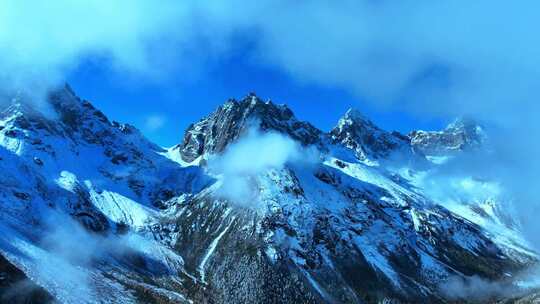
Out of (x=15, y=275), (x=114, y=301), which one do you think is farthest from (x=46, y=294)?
(x=114, y=301)

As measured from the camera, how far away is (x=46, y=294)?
158 m

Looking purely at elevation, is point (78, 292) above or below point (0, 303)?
above

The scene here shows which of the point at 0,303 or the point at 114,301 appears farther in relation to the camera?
the point at 114,301

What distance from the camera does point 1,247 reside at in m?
197

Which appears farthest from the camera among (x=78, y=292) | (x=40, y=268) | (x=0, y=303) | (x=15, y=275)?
(x=40, y=268)

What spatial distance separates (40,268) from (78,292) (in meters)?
23.2

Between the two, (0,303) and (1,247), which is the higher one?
(1,247)

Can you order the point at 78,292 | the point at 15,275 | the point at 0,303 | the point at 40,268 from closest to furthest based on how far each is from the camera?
the point at 0,303, the point at 15,275, the point at 78,292, the point at 40,268

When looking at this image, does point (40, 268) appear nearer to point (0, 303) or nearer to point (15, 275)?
point (15, 275)

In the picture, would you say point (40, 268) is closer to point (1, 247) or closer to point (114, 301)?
point (1, 247)

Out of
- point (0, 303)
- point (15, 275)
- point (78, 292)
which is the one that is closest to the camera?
point (0, 303)

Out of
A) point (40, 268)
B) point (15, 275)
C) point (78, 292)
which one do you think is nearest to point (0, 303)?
point (15, 275)

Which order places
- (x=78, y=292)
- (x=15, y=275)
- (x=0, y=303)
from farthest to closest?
(x=78, y=292)
(x=15, y=275)
(x=0, y=303)

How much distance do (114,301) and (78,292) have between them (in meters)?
12.9
